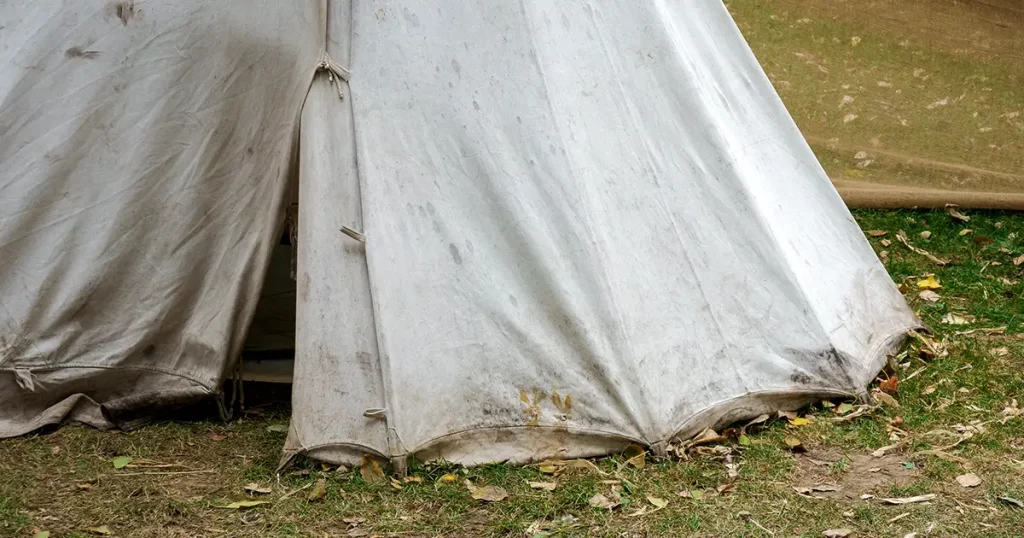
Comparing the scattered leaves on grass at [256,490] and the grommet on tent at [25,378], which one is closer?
the scattered leaves on grass at [256,490]

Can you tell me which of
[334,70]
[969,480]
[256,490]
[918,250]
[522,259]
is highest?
[334,70]

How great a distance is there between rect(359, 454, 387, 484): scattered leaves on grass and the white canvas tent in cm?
7

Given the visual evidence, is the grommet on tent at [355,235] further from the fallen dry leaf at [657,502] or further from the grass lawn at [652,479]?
the fallen dry leaf at [657,502]

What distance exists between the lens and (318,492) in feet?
11.6

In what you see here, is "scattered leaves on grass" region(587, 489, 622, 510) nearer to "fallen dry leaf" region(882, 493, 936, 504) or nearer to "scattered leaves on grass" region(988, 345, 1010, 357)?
"fallen dry leaf" region(882, 493, 936, 504)

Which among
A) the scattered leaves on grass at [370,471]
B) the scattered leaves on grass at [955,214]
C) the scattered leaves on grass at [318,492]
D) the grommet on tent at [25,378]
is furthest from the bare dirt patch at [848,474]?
the scattered leaves on grass at [955,214]

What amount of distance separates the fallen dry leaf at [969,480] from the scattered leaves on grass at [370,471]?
1892 mm

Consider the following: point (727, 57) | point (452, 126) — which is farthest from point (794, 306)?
point (452, 126)

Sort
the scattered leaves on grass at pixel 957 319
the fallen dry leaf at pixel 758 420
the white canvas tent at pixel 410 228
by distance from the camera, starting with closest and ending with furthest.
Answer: the white canvas tent at pixel 410 228 → the fallen dry leaf at pixel 758 420 → the scattered leaves on grass at pixel 957 319

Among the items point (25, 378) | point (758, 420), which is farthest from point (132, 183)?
point (758, 420)

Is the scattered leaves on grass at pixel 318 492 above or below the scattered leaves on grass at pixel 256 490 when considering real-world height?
above

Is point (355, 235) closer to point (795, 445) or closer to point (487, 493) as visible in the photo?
point (487, 493)

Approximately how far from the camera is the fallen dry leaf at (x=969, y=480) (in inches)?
139

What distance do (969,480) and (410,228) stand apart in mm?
2035
